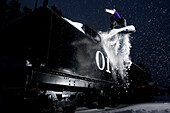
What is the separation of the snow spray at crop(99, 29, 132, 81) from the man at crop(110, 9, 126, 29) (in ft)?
1.15

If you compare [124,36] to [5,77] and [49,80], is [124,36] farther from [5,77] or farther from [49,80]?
[5,77]

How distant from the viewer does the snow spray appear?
23.5 ft

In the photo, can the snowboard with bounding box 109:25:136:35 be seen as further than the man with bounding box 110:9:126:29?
Yes

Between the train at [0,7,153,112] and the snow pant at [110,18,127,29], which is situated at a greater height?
the snow pant at [110,18,127,29]

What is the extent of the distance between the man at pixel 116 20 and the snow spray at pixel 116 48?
352 mm

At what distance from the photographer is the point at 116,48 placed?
7.80m

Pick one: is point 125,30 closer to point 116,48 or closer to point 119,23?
point 119,23

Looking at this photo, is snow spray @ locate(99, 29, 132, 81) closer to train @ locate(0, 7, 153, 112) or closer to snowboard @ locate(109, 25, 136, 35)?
snowboard @ locate(109, 25, 136, 35)

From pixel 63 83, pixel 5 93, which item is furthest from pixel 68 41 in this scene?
pixel 5 93

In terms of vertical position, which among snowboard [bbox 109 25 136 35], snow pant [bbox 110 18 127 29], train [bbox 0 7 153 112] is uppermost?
snow pant [bbox 110 18 127 29]

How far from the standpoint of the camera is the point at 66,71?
381 cm

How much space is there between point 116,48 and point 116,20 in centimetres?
161

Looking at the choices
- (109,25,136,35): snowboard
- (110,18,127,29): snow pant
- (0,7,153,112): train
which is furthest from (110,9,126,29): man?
(0,7,153,112): train

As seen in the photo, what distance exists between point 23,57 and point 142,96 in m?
12.5
